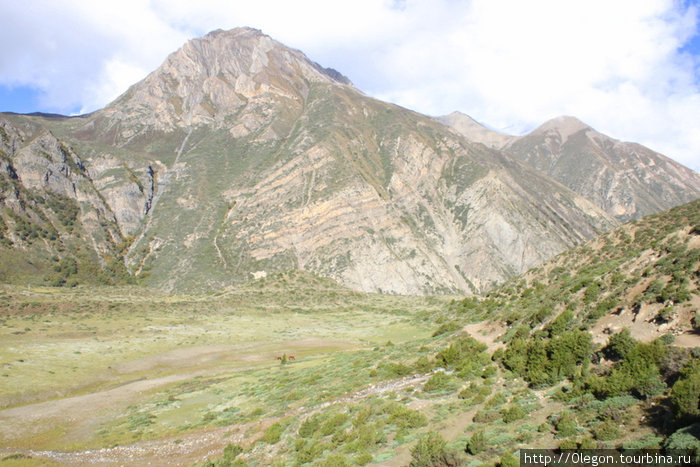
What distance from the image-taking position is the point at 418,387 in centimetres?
1817

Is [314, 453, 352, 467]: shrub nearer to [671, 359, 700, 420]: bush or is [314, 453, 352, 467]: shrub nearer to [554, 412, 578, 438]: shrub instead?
[554, 412, 578, 438]: shrub

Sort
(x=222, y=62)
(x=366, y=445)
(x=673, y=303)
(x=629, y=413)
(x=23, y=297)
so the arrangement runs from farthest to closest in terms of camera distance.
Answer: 1. (x=222, y=62)
2. (x=23, y=297)
3. (x=673, y=303)
4. (x=366, y=445)
5. (x=629, y=413)

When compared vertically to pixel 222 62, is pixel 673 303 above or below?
below

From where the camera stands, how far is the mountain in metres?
109

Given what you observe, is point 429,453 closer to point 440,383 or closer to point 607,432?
point 607,432

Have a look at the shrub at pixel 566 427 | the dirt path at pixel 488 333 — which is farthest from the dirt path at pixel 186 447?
the shrub at pixel 566 427

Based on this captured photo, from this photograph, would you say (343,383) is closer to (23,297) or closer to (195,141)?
(23,297)

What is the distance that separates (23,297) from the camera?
2354 inches

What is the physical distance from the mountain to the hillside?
66728 mm

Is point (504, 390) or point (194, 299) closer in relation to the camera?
point (504, 390)

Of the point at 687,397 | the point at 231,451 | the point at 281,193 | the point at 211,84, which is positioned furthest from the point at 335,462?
the point at 211,84

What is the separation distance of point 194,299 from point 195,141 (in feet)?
306

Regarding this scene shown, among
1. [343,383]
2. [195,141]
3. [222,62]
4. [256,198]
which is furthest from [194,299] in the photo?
[222,62]

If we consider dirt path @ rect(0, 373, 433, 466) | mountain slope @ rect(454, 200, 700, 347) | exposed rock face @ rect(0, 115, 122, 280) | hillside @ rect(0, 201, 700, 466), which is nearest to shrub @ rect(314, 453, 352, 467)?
hillside @ rect(0, 201, 700, 466)
